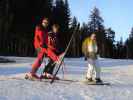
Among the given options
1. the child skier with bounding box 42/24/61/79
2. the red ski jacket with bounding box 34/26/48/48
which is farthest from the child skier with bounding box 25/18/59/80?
the child skier with bounding box 42/24/61/79

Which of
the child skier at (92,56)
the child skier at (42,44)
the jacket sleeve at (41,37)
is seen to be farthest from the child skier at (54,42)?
the child skier at (92,56)

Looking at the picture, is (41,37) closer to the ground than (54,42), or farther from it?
farther from it

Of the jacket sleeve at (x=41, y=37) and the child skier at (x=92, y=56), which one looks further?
the child skier at (x=92, y=56)

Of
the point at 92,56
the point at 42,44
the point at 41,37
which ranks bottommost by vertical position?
the point at 92,56

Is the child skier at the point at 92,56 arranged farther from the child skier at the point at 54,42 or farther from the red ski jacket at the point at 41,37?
the red ski jacket at the point at 41,37

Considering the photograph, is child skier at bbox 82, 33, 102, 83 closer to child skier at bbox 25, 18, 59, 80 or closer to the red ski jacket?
child skier at bbox 25, 18, 59, 80

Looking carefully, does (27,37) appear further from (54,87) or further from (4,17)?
(54,87)

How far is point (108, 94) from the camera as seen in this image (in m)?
13.2

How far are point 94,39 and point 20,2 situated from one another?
4732 cm

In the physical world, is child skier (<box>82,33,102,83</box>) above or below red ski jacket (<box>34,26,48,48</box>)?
below

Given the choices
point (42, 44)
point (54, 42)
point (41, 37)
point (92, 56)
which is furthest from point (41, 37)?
point (92, 56)

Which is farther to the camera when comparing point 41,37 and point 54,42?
point 54,42

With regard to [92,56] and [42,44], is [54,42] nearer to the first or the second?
[42,44]

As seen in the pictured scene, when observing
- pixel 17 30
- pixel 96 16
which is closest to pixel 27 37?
pixel 17 30
